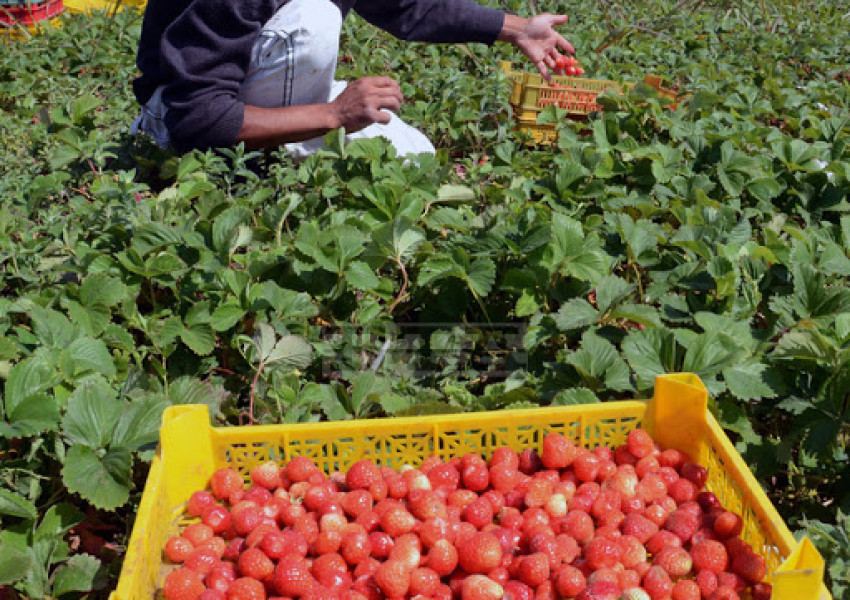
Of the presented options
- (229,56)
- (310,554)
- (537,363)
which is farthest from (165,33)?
(310,554)

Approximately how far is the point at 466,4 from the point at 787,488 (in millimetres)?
2821

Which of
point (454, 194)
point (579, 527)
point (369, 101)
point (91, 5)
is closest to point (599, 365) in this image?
point (579, 527)

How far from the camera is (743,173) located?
130 inches

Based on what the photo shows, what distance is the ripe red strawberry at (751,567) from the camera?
1.70 metres

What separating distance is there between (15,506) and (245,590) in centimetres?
51

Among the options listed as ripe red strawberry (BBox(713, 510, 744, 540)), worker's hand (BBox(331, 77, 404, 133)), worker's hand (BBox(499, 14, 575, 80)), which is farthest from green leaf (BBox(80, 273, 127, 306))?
worker's hand (BBox(499, 14, 575, 80))

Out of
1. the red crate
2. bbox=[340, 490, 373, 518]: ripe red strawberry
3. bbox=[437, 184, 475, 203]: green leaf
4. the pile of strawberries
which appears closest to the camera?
the pile of strawberries

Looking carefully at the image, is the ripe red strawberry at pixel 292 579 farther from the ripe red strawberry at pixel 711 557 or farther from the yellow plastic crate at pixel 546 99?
the yellow plastic crate at pixel 546 99

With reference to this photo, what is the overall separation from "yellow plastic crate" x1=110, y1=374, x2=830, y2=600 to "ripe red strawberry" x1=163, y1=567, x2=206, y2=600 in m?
0.04

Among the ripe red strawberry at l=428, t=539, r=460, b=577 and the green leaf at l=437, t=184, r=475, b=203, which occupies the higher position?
the green leaf at l=437, t=184, r=475, b=203

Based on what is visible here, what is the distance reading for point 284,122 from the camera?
3.34 m

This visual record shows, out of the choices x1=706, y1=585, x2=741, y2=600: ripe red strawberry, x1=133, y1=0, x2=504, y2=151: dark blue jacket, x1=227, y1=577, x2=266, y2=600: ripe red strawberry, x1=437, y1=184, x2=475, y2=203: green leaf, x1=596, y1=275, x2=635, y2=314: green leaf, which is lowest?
x1=227, y1=577, x2=266, y2=600: ripe red strawberry

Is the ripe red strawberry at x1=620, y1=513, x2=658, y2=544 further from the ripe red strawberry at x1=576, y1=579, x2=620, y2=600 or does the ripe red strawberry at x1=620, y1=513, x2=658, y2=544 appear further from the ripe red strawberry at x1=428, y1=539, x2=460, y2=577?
the ripe red strawberry at x1=428, y1=539, x2=460, y2=577

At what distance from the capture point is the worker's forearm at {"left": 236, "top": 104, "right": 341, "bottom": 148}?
3326 millimetres
